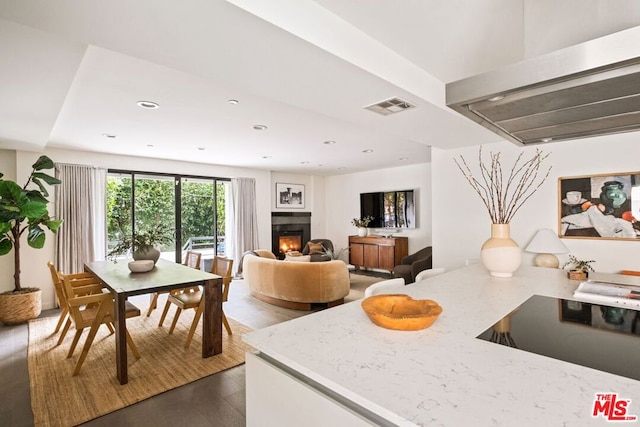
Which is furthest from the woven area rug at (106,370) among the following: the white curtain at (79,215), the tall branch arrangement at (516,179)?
the tall branch arrangement at (516,179)

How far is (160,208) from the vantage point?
19.3ft

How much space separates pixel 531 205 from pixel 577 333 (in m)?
2.73

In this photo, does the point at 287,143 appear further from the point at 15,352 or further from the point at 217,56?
the point at 15,352

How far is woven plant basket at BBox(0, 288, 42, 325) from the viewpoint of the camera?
12.7ft

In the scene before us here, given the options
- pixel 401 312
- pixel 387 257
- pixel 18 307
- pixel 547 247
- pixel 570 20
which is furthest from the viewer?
pixel 387 257

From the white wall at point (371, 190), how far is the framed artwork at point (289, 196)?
0.87m

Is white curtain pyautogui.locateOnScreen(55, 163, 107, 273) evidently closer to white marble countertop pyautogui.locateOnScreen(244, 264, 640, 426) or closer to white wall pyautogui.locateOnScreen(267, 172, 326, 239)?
white wall pyautogui.locateOnScreen(267, 172, 326, 239)

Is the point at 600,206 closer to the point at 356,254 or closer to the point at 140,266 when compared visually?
the point at 140,266

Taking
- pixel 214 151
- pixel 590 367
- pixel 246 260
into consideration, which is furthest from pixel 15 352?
pixel 590 367

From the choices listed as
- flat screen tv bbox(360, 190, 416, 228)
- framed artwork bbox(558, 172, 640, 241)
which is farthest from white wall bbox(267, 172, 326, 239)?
framed artwork bbox(558, 172, 640, 241)

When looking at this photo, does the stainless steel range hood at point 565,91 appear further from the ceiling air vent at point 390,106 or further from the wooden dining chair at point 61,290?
the wooden dining chair at point 61,290

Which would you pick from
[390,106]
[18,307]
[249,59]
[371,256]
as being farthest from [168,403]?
[371,256]

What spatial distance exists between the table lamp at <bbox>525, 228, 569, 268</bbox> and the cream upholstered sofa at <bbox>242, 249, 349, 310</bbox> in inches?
89.5

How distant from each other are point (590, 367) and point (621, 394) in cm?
15
